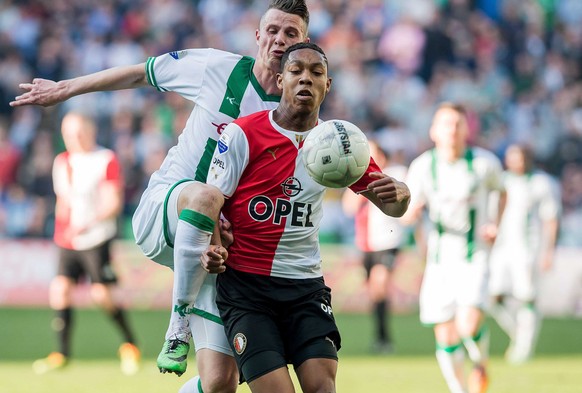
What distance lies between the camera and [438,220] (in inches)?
365

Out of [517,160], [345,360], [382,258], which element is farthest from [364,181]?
[517,160]

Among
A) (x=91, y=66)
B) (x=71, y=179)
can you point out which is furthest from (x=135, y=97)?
(x=71, y=179)

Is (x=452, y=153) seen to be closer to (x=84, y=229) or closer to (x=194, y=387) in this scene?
(x=194, y=387)

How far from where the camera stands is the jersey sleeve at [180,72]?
622cm

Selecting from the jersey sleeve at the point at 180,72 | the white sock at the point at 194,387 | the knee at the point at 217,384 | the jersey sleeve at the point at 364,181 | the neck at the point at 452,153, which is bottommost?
the white sock at the point at 194,387

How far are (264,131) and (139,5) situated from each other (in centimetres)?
1563

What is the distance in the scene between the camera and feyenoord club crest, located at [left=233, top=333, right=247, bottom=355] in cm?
548

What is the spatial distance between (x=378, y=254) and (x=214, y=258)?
316 inches

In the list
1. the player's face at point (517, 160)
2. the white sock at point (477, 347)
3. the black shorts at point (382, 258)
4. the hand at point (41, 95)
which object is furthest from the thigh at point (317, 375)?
the player's face at point (517, 160)

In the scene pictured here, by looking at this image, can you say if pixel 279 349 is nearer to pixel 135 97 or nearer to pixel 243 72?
pixel 243 72

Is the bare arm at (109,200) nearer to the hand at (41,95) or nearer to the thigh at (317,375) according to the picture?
the hand at (41,95)

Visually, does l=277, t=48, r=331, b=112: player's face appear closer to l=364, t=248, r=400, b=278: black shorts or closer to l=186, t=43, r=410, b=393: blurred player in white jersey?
l=186, t=43, r=410, b=393: blurred player in white jersey

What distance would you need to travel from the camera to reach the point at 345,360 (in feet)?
38.5

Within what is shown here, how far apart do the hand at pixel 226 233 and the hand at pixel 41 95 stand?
1.25m
